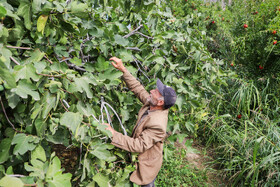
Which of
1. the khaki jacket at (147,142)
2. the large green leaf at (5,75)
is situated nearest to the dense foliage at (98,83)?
the large green leaf at (5,75)

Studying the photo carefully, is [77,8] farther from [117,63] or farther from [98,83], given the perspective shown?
[117,63]

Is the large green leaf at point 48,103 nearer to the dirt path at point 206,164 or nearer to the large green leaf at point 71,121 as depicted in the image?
the large green leaf at point 71,121

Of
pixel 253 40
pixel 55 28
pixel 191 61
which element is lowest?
pixel 253 40

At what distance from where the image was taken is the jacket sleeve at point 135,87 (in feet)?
7.05

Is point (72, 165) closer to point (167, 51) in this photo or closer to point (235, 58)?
point (167, 51)

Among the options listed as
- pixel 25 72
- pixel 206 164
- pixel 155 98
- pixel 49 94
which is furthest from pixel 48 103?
pixel 206 164

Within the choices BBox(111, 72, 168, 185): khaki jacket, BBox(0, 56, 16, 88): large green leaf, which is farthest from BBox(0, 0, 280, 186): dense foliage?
BBox(111, 72, 168, 185): khaki jacket

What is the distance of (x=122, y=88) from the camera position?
2250 mm

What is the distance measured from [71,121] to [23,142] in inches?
11.9

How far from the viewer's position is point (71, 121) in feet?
3.99

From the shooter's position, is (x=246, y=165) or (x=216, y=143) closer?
(x=246, y=165)

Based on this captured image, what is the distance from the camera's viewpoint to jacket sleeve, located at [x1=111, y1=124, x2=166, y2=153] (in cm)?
170

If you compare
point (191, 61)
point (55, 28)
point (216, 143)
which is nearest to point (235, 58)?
point (216, 143)

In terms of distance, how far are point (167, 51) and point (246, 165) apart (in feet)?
7.90
